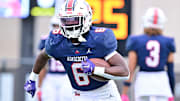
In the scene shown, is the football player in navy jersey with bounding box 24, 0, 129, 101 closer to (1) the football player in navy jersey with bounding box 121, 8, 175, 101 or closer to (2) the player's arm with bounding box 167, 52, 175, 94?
(1) the football player in navy jersey with bounding box 121, 8, 175, 101

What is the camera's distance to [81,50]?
3.50m

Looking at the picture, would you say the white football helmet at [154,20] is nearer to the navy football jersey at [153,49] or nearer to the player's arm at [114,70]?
the navy football jersey at [153,49]

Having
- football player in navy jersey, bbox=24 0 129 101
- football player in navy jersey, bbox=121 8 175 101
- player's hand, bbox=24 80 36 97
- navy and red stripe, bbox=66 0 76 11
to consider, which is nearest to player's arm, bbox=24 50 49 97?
player's hand, bbox=24 80 36 97

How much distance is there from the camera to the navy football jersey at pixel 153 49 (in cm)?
497

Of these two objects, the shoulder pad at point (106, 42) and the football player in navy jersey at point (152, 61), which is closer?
the shoulder pad at point (106, 42)

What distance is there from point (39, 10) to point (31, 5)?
165mm

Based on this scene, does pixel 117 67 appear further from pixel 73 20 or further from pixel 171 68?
pixel 171 68

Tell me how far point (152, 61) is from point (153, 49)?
0.13 metres

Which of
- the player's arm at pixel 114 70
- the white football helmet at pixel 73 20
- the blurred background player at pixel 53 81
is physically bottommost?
the blurred background player at pixel 53 81

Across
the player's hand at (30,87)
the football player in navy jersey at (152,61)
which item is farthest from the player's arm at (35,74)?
the football player in navy jersey at (152,61)

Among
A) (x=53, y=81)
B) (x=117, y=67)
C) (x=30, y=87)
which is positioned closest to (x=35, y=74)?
(x=30, y=87)

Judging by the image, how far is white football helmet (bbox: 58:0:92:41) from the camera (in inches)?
137

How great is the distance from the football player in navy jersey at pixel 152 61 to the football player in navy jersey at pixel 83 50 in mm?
1393

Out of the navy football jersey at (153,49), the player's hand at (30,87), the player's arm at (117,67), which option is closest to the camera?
the player's arm at (117,67)
